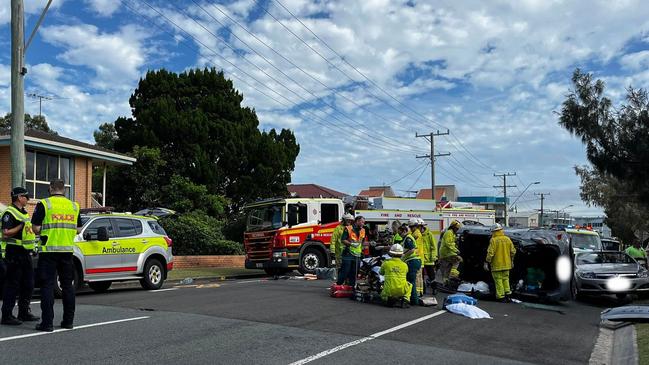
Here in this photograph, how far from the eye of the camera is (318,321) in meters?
8.97

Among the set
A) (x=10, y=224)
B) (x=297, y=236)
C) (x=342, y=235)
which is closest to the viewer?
(x=10, y=224)

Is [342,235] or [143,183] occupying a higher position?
[143,183]

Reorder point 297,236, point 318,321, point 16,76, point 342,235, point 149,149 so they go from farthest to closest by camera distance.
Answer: point 149,149 < point 297,236 < point 16,76 < point 342,235 < point 318,321

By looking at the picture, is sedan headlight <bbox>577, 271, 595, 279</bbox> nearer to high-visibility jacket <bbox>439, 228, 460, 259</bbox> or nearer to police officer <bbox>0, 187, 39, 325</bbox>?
high-visibility jacket <bbox>439, 228, 460, 259</bbox>

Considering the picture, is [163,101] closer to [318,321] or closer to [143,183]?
[143,183]

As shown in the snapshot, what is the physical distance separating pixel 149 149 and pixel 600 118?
20.4 m

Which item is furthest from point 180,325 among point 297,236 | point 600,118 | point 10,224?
point 600,118

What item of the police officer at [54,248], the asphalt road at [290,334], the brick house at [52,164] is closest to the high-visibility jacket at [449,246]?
the asphalt road at [290,334]

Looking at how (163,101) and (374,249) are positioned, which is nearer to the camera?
(374,249)

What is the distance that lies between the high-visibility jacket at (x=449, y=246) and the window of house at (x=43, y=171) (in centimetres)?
1510

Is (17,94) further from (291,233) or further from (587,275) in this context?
(587,275)

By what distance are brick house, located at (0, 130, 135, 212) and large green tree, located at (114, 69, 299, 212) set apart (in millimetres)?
4918

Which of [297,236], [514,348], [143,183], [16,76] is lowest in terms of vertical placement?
[514,348]

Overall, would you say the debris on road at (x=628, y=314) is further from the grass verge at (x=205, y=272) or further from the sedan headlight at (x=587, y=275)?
the grass verge at (x=205, y=272)
